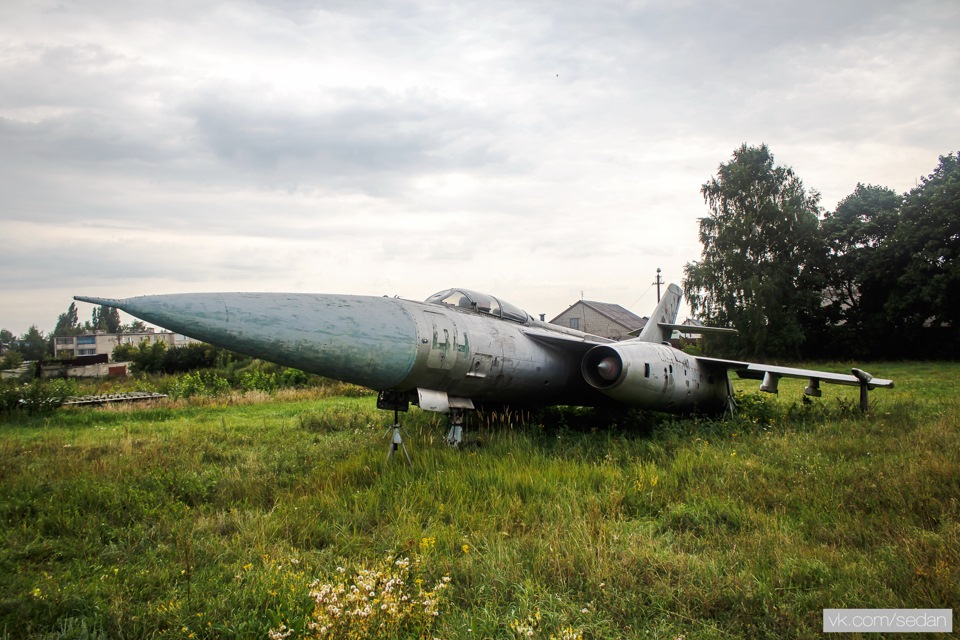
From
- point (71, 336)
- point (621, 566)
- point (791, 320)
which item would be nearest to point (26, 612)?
point (621, 566)

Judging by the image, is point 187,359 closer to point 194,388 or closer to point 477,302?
point 194,388

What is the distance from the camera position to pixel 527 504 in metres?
5.44

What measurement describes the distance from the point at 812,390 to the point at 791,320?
2440 centimetres

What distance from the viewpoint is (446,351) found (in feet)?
23.9

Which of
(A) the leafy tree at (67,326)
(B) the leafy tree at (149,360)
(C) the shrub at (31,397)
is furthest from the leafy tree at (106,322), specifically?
(C) the shrub at (31,397)

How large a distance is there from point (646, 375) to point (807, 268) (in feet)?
99.4

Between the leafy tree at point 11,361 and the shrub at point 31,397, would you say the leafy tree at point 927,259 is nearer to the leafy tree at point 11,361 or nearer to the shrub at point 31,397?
the shrub at point 31,397

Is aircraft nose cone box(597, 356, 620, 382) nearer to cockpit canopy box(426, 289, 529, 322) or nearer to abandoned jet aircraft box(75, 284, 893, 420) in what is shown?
abandoned jet aircraft box(75, 284, 893, 420)

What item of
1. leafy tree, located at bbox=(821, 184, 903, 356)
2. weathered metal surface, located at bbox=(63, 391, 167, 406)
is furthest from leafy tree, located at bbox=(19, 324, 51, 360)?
leafy tree, located at bbox=(821, 184, 903, 356)

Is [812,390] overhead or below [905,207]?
below

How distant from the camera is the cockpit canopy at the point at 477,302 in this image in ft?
27.9

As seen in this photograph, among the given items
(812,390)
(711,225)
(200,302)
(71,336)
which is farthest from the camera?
(71,336)

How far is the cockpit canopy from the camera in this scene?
27.9ft

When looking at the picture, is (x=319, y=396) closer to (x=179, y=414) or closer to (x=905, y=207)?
(x=179, y=414)
